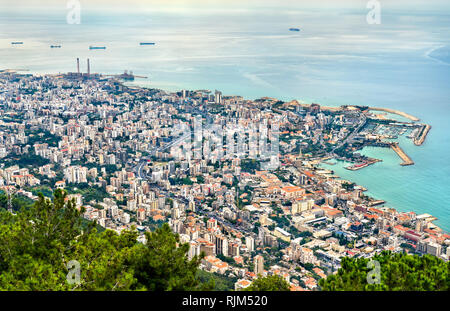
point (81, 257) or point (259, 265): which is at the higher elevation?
point (81, 257)

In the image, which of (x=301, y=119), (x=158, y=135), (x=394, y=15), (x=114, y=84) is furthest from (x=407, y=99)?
(x=394, y=15)

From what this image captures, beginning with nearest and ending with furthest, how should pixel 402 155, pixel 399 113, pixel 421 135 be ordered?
pixel 402 155
pixel 421 135
pixel 399 113

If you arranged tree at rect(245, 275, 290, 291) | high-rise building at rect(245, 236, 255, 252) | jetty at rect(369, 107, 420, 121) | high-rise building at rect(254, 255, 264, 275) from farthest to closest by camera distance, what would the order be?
jetty at rect(369, 107, 420, 121)
high-rise building at rect(245, 236, 255, 252)
high-rise building at rect(254, 255, 264, 275)
tree at rect(245, 275, 290, 291)

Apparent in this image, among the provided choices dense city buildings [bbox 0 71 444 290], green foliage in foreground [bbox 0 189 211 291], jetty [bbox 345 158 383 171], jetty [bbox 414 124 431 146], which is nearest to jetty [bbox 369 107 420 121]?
dense city buildings [bbox 0 71 444 290]

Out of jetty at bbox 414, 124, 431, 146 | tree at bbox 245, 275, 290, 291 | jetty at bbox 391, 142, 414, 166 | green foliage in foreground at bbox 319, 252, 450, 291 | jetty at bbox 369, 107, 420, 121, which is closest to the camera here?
green foliage in foreground at bbox 319, 252, 450, 291

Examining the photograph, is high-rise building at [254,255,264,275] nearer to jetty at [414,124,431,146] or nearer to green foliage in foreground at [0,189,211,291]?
green foliage in foreground at [0,189,211,291]

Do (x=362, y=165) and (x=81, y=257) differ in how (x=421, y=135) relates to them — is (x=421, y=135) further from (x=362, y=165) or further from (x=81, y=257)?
(x=81, y=257)

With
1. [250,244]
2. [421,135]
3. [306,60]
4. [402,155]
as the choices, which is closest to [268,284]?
[250,244]
